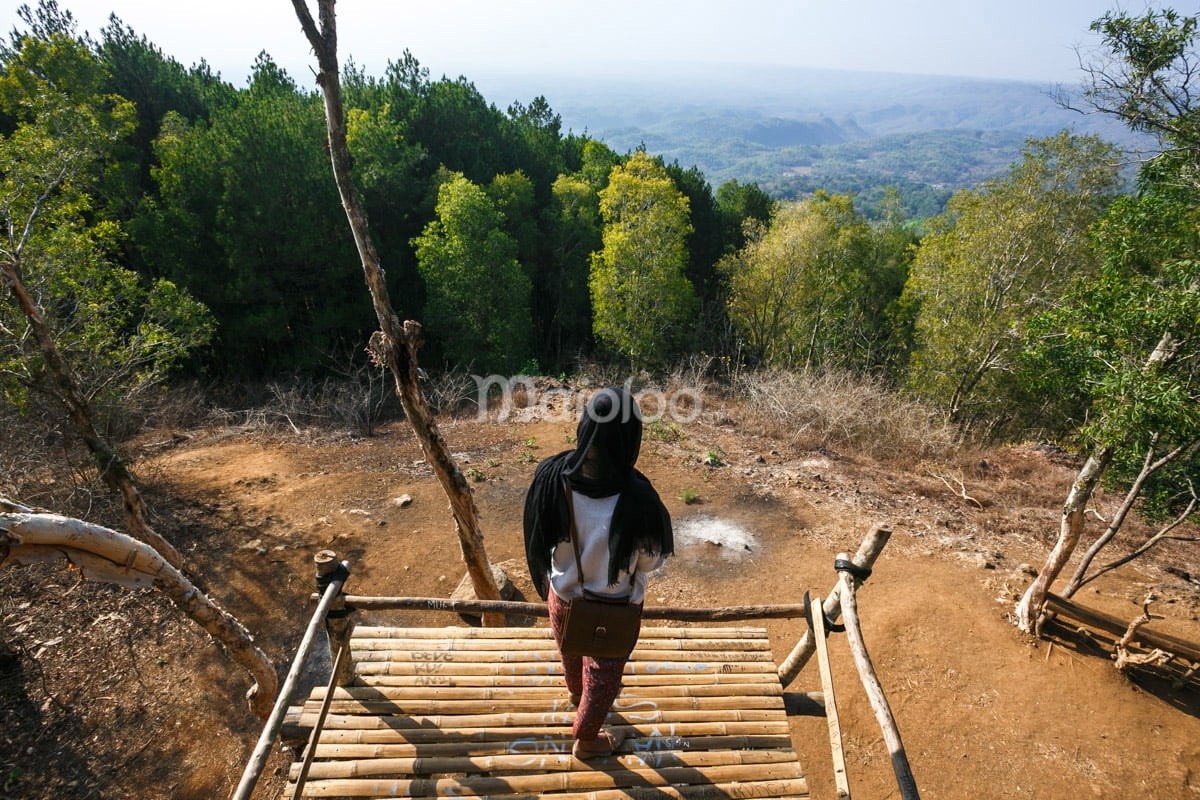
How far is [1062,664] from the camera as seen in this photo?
549 cm

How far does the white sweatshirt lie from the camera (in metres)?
2.22

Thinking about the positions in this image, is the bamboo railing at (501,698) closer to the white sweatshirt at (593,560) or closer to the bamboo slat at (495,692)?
the bamboo slat at (495,692)

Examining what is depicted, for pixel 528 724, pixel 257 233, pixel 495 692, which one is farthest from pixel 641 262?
pixel 528 724

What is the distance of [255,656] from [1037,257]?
51.3ft

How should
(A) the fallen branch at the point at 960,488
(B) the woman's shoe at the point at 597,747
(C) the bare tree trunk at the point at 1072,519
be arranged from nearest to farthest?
(B) the woman's shoe at the point at 597,747, (C) the bare tree trunk at the point at 1072,519, (A) the fallen branch at the point at 960,488

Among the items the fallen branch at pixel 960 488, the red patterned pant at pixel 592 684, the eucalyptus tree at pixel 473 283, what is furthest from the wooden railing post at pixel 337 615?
the eucalyptus tree at pixel 473 283

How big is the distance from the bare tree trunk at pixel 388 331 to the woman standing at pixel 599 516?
255 cm

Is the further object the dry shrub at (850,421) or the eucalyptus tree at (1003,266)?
the eucalyptus tree at (1003,266)

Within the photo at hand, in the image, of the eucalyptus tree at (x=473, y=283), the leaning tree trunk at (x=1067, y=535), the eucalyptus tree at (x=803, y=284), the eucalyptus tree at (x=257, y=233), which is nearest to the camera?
the leaning tree trunk at (x=1067, y=535)

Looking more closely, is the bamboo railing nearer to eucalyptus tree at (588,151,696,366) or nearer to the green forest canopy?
the green forest canopy

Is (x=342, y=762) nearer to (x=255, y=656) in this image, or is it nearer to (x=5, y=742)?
(x=255, y=656)

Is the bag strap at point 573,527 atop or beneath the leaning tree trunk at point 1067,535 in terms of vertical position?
atop

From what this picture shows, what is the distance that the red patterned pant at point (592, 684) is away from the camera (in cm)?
248

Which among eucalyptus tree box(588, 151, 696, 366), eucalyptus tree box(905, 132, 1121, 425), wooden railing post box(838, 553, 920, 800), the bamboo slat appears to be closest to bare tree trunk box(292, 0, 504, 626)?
the bamboo slat
